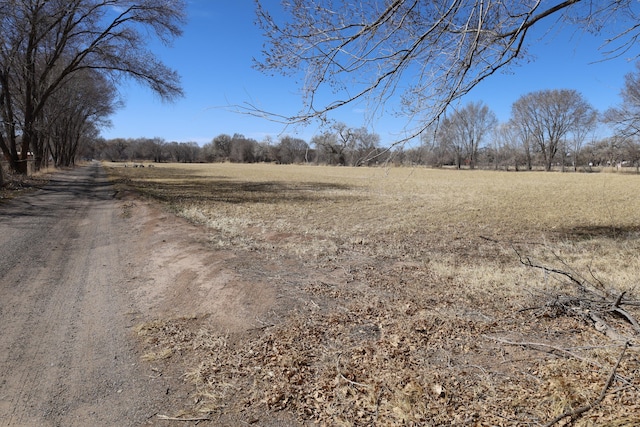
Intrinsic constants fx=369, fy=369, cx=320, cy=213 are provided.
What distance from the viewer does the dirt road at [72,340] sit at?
9.14 feet

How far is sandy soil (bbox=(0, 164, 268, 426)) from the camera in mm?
2848

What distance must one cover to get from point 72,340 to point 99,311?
747 mm

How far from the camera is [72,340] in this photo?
3785mm

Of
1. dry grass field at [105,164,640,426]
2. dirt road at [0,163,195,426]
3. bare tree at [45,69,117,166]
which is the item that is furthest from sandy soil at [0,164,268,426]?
bare tree at [45,69,117,166]

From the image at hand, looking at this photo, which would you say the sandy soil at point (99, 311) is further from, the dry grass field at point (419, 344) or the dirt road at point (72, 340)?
the dry grass field at point (419, 344)

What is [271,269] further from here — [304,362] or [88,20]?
[88,20]

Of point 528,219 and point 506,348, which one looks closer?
point 506,348

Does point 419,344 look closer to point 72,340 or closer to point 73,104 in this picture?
point 72,340

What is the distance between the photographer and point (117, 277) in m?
5.76

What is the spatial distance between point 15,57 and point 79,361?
22.3m

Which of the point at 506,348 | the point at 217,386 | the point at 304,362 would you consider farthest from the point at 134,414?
the point at 506,348

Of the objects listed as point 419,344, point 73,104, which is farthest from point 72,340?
point 73,104

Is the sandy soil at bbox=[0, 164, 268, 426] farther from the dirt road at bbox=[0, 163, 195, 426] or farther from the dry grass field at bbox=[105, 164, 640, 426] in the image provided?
the dry grass field at bbox=[105, 164, 640, 426]

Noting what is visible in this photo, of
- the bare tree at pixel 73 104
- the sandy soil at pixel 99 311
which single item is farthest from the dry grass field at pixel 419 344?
the bare tree at pixel 73 104
